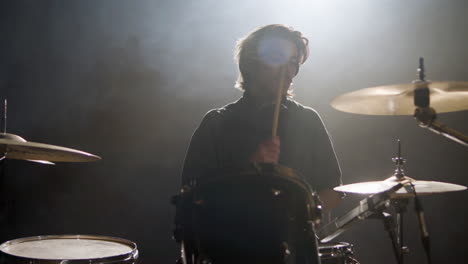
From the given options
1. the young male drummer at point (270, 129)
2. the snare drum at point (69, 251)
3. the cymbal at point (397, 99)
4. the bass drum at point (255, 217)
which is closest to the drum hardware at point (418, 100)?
the cymbal at point (397, 99)

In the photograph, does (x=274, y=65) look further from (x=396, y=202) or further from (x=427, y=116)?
(x=396, y=202)

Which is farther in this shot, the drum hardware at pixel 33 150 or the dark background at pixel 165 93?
the dark background at pixel 165 93

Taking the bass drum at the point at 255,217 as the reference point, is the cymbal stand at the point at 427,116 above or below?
above

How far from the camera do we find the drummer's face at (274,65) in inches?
72.9

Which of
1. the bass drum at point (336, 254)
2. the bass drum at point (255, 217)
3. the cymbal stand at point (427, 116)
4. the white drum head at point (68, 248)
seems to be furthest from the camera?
the bass drum at point (336, 254)

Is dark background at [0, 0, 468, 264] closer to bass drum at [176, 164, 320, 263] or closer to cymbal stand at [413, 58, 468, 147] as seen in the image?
cymbal stand at [413, 58, 468, 147]

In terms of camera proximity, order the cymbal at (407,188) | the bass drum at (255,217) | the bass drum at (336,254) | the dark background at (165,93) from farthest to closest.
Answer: the dark background at (165,93) → the cymbal at (407,188) → the bass drum at (336,254) → the bass drum at (255,217)

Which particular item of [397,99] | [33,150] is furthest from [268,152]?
[33,150]

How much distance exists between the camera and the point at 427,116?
145 cm

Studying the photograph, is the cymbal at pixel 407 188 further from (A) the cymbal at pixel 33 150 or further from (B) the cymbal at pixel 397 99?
(A) the cymbal at pixel 33 150

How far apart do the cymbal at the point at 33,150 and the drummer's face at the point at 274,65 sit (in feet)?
3.03

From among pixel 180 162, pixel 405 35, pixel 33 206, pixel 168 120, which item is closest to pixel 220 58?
pixel 168 120

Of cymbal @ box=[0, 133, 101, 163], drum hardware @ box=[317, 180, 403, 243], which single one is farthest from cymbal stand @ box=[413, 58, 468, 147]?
cymbal @ box=[0, 133, 101, 163]

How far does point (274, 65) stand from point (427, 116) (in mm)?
671
